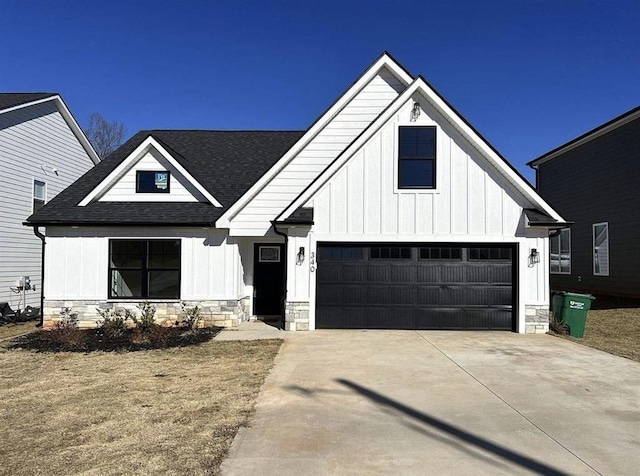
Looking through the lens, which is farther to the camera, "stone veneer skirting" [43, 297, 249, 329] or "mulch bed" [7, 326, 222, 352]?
"stone veneer skirting" [43, 297, 249, 329]

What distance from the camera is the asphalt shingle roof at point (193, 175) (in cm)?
1258

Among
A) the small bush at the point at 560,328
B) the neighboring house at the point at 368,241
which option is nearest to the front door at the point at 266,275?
the neighboring house at the point at 368,241

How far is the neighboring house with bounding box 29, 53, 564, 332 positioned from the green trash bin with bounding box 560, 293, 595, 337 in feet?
1.90

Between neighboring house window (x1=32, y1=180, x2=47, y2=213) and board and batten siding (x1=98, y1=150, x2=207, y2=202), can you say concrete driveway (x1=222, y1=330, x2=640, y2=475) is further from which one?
neighboring house window (x1=32, y1=180, x2=47, y2=213)

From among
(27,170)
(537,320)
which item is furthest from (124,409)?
(27,170)

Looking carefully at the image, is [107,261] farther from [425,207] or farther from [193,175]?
[425,207]

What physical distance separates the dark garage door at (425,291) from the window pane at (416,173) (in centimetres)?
169

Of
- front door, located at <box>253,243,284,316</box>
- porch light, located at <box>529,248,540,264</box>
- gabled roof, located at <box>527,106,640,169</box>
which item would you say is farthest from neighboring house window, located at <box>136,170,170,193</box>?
gabled roof, located at <box>527,106,640,169</box>

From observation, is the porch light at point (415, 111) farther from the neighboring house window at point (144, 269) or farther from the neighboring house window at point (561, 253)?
the neighboring house window at point (561, 253)

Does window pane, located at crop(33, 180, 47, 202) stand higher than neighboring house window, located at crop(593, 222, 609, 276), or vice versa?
window pane, located at crop(33, 180, 47, 202)

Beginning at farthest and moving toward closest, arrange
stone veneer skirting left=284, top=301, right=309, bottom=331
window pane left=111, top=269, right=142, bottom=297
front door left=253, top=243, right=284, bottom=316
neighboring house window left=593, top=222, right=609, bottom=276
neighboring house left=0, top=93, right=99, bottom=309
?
neighboring house window left=593, top=222, right=609, bottom=276, neighboring house left=0, top=93, right=99, bottom=309, front door left=253, top=243, right=284, bottom=316, window pane left=111, top=269, right=142, bottom=297, stone veneer skirting left=284, top=301, right=309, bottom=331

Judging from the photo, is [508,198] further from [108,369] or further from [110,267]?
[110,267]

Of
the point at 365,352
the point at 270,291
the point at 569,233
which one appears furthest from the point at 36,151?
the point at 569,233

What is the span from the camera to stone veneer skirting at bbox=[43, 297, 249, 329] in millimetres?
12438
